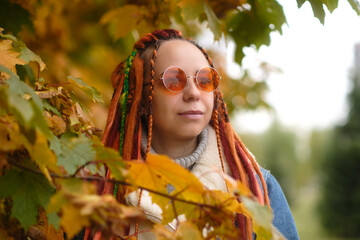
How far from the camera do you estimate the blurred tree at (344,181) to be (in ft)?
36.2

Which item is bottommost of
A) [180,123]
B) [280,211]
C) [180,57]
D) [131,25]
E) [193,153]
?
[280,211]

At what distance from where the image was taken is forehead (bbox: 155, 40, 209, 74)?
5.87ft

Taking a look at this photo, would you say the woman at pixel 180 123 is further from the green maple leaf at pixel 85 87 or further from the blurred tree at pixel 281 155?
the blurred tree at pixel 281 155

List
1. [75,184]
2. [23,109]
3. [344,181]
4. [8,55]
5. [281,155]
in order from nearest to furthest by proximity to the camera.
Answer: [23,109], [75,184], [8,55], [344,181], [281,155]

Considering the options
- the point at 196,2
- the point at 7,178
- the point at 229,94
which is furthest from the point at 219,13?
the point at 229,94

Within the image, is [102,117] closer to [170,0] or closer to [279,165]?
[170,0]

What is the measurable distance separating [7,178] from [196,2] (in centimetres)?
120

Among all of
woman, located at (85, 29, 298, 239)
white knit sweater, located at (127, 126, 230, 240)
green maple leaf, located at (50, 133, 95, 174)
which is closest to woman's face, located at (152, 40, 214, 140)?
woman, located at (85, 29, 298, 239)

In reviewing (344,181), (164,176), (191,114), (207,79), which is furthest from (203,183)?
(344,181)

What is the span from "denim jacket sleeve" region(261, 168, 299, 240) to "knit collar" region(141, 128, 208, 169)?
0.30m

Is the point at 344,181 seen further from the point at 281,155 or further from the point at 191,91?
the point at 191,91

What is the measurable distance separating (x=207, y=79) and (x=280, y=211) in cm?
63

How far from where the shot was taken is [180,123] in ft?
5.80

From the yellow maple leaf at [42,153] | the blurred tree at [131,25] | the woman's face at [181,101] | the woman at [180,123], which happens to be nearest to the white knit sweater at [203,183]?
the woman at [180,123]
